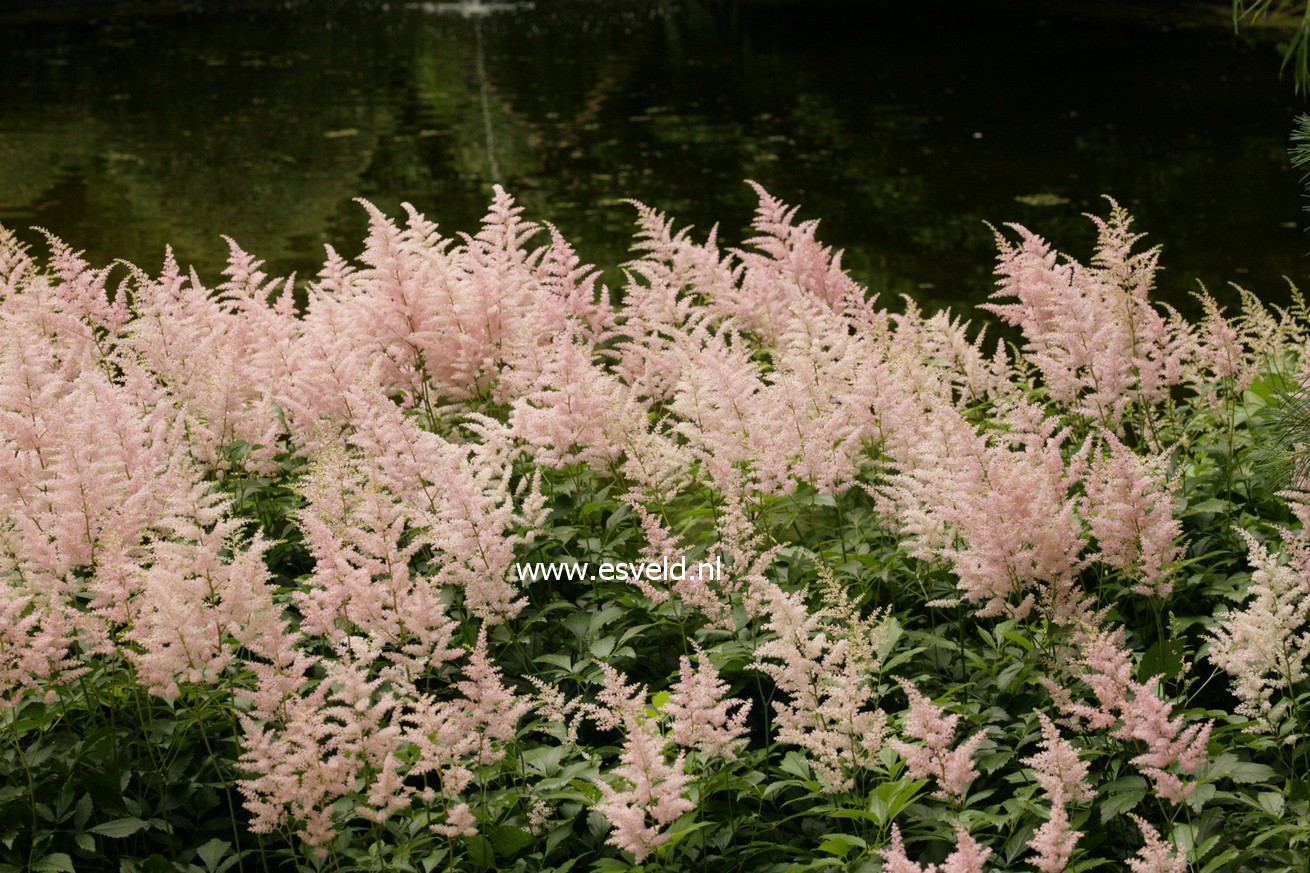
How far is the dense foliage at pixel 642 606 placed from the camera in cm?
286

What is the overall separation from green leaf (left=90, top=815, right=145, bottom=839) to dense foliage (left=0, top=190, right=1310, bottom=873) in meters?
0.02

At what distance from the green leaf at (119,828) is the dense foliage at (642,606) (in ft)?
0.06

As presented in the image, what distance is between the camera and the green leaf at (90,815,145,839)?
3.12 metres

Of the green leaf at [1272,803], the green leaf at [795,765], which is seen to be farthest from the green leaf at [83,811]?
the green leaf at [1272,803]

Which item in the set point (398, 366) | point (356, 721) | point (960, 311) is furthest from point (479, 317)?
point (960, 311)

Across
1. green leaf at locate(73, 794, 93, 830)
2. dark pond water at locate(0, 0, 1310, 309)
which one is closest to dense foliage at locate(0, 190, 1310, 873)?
green leaf at locate(73, 794, 93, 830)

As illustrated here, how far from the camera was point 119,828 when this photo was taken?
3141 mm

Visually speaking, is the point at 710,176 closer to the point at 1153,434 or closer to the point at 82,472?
the point at 1153,434

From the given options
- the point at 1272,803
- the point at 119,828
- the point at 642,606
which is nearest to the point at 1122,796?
the point at 1272,803

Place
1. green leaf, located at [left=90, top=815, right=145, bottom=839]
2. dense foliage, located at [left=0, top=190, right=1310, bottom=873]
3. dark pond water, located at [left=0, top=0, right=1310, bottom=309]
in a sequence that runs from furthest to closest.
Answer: dark pond water, located at [left=0, top=0, right=1310, bottom=309]
green leaf, located at [left=90, top=815, right=145, bottom=839]
dense foliage, located at [left=0, top=190, right=1310, bottom=873]

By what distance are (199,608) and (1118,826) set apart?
207 centimetres

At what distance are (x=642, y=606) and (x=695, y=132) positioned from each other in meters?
11.4

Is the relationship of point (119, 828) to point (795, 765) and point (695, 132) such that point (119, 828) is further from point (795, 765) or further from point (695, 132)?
point (695, 132)

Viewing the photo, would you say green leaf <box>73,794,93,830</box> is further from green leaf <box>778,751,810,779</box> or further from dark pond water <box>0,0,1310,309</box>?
dark pond water <box>0,0,1310,309</box>
